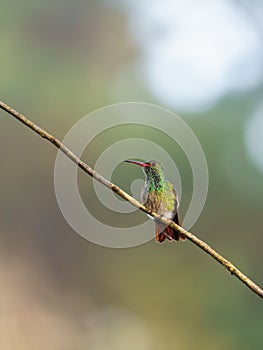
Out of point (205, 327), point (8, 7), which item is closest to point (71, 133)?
point (205, 327)

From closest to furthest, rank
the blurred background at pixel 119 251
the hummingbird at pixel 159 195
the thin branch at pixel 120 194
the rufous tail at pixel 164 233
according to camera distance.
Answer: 1. the thin branch at pixel 120 194
2. the rufous tail at pixel 164 233
3. the hummingbird at pixel 159 195
4. the blurred background at pixel 119 251

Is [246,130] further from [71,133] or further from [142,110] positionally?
[71,133]

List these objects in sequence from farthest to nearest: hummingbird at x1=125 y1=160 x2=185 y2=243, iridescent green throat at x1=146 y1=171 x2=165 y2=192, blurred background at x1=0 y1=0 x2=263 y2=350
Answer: blurred background at x1=0 y1=0 x2=263 y2=350 < iridescent green throat at x1=146 y1=171 x2=165 y2=192 < hummingbird at x1=125 y1=160 x2=185 y2=243

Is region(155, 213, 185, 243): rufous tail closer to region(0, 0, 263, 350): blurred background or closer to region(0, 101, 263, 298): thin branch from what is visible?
region(0, 101, 263, 298): thin branch

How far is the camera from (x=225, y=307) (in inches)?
396

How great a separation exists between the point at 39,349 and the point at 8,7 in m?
7.52

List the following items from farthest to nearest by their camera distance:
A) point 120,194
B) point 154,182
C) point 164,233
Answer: point 154,182, point 164,233, point 120,194

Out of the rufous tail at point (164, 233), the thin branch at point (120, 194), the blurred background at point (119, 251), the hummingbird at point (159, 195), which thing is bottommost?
the thin branch at point (120, 194)

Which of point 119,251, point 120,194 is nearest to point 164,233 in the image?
point 120,194

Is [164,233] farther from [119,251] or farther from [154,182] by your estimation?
[119,251]

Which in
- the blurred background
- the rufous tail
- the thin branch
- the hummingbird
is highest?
the blurred background

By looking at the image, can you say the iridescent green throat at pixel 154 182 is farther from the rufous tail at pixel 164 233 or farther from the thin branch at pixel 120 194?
the thin branch at pixel 120 194

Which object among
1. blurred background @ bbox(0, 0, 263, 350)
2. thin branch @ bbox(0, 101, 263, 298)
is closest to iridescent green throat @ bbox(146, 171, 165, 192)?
thin branch @ bbox(0, 101, 263, 298)

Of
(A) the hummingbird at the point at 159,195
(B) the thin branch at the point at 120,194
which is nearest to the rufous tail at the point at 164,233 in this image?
(A) the hummingbird at the point at 159,195
